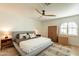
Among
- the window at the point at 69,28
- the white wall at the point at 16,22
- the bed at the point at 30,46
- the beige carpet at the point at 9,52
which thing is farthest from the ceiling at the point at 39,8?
the beige carpet at the point at 9,52

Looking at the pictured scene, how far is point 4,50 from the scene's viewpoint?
1.82m

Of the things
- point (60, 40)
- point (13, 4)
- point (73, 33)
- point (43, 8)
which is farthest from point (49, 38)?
point (13, 4)

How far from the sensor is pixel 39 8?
6.12 feet

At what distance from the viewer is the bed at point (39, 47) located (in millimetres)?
1830

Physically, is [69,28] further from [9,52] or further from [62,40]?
[9,52]

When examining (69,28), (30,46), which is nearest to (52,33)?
(69,28)

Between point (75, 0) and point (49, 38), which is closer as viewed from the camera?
point (75, 0)

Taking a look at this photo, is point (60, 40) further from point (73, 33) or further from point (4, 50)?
point (4, 50)

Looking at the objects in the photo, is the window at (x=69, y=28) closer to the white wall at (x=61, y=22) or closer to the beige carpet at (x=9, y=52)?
the white wall at (x=61, y=22)

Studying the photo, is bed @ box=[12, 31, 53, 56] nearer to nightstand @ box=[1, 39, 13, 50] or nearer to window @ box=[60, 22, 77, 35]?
nightstand @ box=[1, 39, 13, 50]

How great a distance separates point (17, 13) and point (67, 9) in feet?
3.16

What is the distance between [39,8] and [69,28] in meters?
0.71

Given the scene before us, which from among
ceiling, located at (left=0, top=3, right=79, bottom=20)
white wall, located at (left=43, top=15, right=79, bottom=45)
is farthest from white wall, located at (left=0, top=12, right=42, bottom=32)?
white wall, located at (left=43, top=15, right=79, bottom=45)

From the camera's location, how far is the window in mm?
1883
